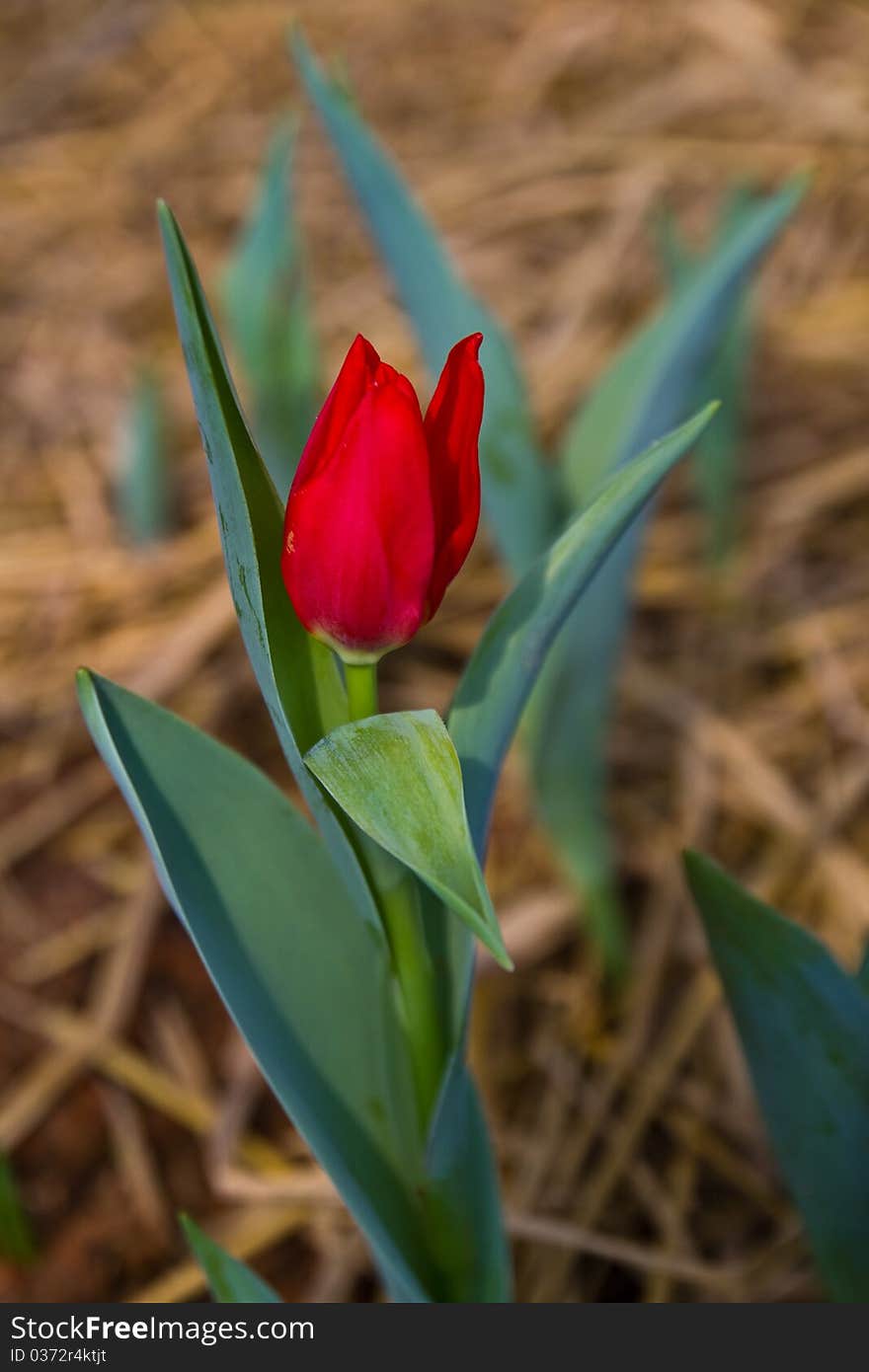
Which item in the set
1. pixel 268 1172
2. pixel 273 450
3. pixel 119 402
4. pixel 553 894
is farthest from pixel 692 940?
pixel 119 402

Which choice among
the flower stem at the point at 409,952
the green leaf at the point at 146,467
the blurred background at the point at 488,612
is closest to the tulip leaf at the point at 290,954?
the flower stem at the point at 409,952

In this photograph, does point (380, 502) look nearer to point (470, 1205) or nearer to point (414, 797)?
point (414, 797)

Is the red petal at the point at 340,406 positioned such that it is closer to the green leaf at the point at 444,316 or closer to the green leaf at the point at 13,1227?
the green leaf at the point at 444,316

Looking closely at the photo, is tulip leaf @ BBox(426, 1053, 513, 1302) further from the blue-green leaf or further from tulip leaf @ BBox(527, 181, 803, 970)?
tulip leaf @ BBox(527, 181, 803, 970)

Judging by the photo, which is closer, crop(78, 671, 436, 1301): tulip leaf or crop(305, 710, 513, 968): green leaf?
crop(305, 710, 513, 968): green leaf

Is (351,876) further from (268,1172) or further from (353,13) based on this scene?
(353,13)

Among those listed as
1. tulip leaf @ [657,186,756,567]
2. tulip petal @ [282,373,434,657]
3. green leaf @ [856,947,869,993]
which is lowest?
green leaf @ [856,947,869,993]

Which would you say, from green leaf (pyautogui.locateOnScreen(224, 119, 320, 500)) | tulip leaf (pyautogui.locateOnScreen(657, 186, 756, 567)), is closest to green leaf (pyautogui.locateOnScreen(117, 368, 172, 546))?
green leaf (pyautogui.locateOnScreen(224, 119, 320, 500))

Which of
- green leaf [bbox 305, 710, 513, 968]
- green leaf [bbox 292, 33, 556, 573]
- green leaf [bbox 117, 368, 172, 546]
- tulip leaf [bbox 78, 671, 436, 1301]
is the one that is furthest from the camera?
green leaf [bbox 117, 368, 172, 546]
